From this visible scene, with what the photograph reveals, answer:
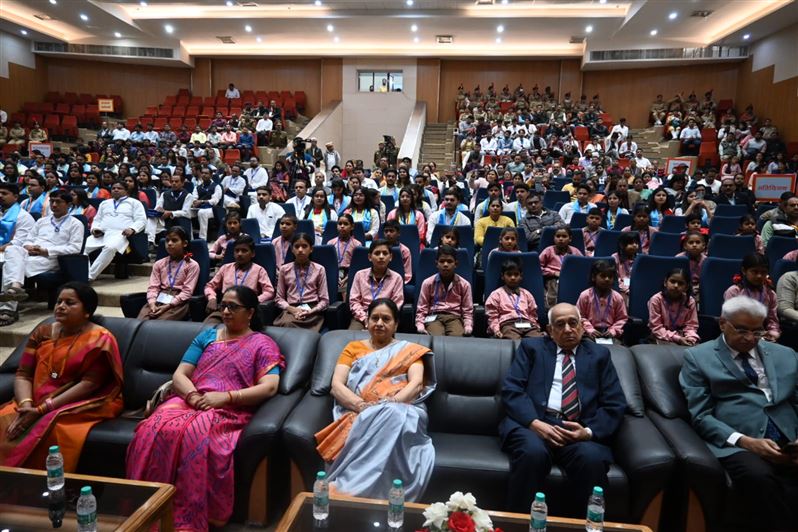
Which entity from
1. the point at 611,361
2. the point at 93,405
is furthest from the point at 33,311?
the point at 611,361

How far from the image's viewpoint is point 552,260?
392cm

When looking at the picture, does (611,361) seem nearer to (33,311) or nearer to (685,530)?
(685,530)

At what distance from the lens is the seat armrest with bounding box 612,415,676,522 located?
1.82 metres

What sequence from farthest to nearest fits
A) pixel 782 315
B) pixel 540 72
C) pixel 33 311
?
pixel 540 72, pixel 33 311, pixel 782 315

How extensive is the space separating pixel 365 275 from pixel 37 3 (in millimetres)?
12616

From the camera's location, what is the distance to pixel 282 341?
244 centimetres

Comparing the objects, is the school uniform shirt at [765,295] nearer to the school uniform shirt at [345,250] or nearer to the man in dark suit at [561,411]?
the man in dark suit at [561,411]

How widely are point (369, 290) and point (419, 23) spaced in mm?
10814

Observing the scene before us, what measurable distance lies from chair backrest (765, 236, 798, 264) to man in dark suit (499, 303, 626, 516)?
261cm

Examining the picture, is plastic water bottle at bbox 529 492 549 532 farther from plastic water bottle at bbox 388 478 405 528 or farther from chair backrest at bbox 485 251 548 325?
chair backrest at bbox 485 251 548 325

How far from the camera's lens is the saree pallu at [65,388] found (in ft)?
6.57

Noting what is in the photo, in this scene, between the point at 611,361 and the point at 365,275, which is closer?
the point at 611,361

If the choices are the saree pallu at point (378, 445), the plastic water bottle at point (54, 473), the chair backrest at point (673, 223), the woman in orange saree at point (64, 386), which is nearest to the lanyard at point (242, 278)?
the woman in orange saree at point (64, 386)

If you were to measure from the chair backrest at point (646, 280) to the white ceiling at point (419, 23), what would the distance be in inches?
346
